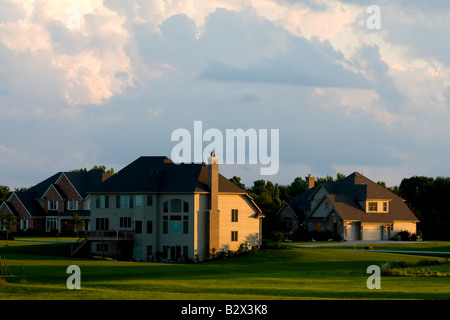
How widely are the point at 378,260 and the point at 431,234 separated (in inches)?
1664

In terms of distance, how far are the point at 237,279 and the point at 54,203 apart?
6739 centimetres

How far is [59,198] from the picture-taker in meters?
111

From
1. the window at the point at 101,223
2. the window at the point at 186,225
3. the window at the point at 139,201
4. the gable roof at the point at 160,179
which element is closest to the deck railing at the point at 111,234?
the window at the point at 139,201

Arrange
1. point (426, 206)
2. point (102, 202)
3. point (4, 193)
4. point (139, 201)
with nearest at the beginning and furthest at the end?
1. point (139, 201)
2. point (102, 202)
3. point (426, 206)
4. point (4, 193)

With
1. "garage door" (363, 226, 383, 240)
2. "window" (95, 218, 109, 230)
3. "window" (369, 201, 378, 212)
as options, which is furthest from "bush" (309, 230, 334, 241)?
"window" (95, 218, 109, 230)

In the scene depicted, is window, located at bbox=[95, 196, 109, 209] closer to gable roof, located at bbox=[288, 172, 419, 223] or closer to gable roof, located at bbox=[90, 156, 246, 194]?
gable roof, located at bbox=[90, 156, 246, 194]

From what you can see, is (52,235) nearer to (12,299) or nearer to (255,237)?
(255,237)

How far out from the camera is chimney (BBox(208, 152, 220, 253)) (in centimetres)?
7669

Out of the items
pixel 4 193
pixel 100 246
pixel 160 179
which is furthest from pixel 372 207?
pixel 4 193

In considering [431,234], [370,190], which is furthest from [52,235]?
[431,234]

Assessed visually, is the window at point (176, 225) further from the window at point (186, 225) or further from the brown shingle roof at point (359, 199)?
the brown shingle roof at point (359, 199)

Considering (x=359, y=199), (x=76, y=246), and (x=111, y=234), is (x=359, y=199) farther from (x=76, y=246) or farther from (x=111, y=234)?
(x=76, y=246)

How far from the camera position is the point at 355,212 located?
9512cm

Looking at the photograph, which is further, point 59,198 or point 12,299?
point 59,198
